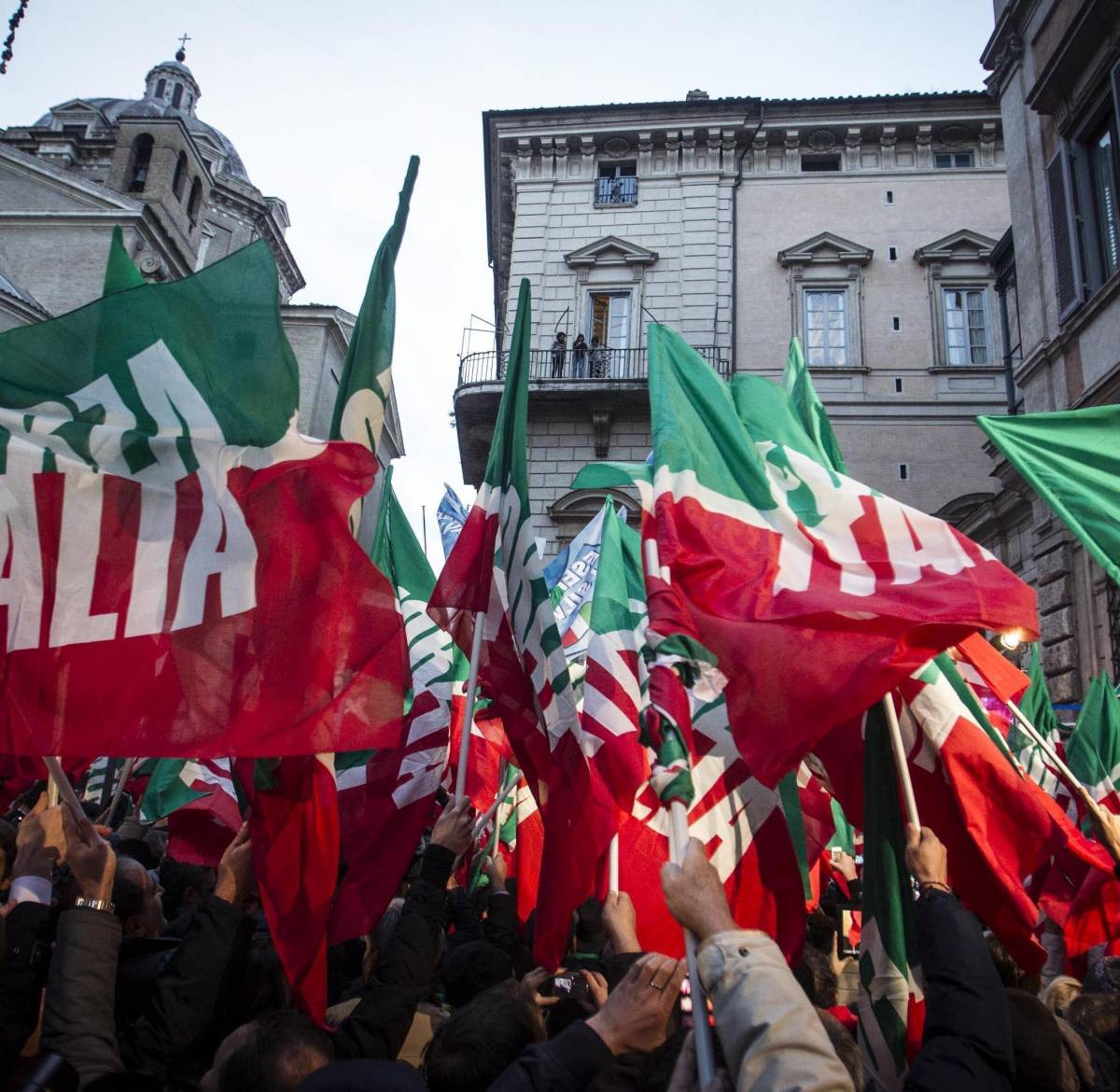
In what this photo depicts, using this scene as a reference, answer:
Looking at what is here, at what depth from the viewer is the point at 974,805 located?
3182 millimetres

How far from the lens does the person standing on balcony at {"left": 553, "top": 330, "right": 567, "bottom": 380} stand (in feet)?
66.9

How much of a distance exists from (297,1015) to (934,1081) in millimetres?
1509

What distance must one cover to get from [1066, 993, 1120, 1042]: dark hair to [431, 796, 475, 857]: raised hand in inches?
73.6

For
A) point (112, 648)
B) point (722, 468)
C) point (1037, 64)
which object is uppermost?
point (1037, 64)

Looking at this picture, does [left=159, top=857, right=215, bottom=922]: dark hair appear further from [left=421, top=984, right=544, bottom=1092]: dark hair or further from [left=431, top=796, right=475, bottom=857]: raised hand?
[left=421, top=984, right=544, bottom=1092]: dark hair

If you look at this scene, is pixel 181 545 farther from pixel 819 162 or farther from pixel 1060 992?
pixel 819 162

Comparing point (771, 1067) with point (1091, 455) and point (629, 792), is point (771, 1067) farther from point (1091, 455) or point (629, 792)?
point (1091, 455)

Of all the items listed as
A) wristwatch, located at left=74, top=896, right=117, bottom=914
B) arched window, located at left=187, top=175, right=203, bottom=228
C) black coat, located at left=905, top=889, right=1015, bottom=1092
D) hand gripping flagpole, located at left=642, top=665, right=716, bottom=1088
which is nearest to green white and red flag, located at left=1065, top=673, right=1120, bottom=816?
black coat, located at left=905, top=889, right=1015, bottom=1092

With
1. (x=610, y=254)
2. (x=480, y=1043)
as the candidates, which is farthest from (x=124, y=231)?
(x=480, y=1043)

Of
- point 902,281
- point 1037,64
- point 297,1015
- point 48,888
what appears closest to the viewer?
point 297,1015

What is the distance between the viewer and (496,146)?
74.0ft

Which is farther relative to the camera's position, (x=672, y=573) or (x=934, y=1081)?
(x=672, y=573)

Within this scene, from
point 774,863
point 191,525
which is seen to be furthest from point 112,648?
point 774,863

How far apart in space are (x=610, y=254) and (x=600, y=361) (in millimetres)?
2556
